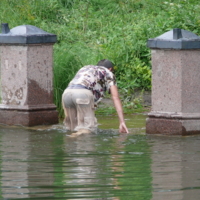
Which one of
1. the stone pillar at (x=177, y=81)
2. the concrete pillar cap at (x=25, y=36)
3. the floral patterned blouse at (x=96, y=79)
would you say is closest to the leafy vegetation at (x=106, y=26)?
the concrete pillar cap at (x=25, y=36)

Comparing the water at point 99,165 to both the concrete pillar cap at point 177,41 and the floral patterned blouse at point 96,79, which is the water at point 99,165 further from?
the concrete pillar cap at point 177,41

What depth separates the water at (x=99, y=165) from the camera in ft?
21.7

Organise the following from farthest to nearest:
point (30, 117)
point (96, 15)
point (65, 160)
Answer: point (96, 15) → point (30, 117) → point (65, 160)

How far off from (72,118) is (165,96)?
125 centimetres

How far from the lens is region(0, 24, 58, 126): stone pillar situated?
37.0 ft

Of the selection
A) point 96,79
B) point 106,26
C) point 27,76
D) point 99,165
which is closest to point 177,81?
point 96,79

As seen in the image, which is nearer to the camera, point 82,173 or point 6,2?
point 82,173

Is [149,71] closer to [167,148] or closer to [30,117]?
[30,117]

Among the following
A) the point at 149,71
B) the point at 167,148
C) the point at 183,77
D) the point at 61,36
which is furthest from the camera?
the point at 61,36

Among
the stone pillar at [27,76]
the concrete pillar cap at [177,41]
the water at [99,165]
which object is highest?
the concrete pillar cap at [177,41]

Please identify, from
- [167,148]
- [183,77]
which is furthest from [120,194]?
[183,77]

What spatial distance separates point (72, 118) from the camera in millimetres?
10523

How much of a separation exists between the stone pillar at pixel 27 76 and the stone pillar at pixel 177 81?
1790 millimetres

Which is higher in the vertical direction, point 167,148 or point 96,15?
point 96,15
